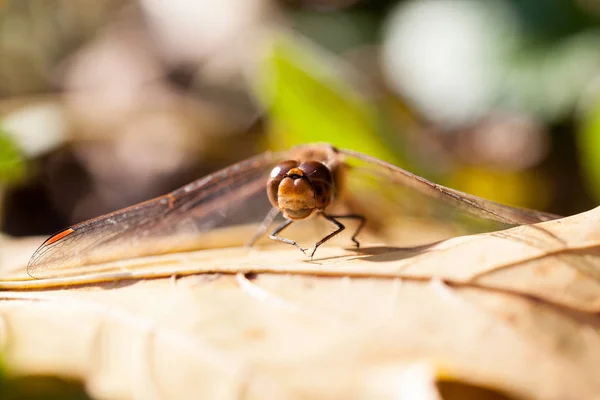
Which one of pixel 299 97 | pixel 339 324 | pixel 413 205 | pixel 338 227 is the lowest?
pixel 413 205

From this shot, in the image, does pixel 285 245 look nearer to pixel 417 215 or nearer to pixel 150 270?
pixel 150 270

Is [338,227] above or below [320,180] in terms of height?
below

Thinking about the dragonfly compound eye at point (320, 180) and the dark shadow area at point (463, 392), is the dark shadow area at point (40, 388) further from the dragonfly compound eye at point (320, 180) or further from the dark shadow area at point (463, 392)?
the dragonfly compound eye at point (320, 180)

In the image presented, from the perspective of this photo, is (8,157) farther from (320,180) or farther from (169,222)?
(320,180)

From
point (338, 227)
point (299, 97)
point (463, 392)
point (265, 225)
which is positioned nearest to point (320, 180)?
point (338, 227)

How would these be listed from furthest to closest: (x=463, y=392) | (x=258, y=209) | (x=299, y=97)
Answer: (x=299, y=97) < (x=258, y=209) < (x=463, y=392)

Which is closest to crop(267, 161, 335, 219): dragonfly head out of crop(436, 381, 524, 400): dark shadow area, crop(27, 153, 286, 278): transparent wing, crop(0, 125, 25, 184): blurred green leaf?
crop(27, 153, 286, 278): transparent wing

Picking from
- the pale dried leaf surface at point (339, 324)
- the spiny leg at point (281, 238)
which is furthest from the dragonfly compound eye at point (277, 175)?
the pale dried leaf surface at point (339, 324)

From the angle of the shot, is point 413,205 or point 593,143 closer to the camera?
point 413,205
